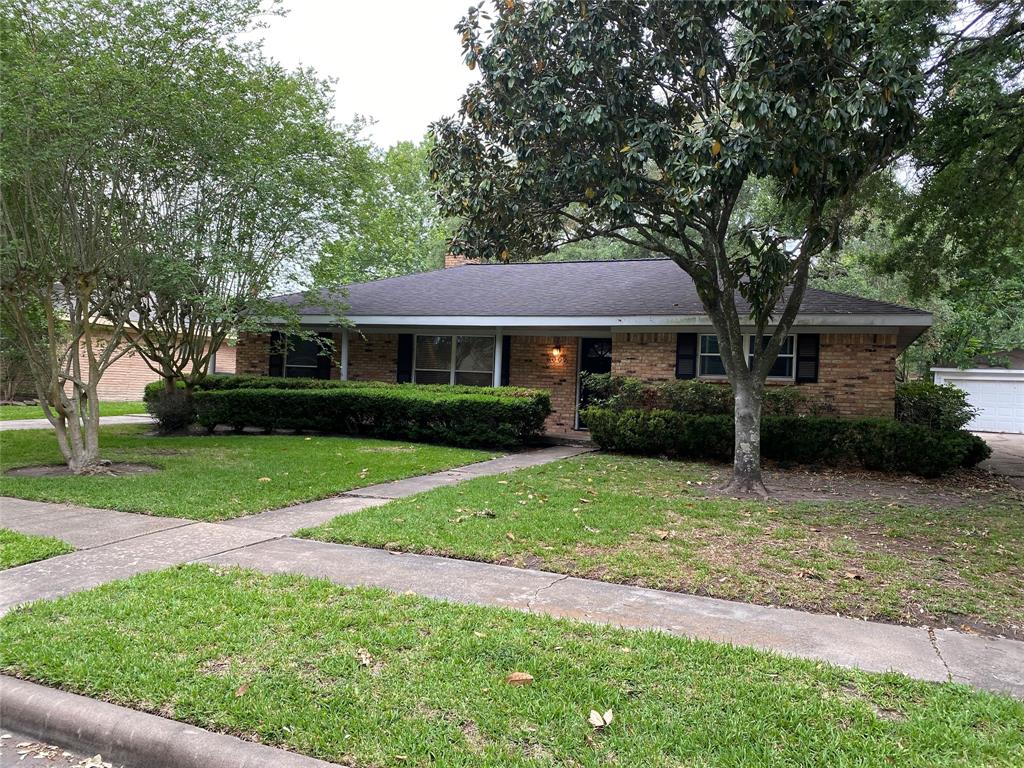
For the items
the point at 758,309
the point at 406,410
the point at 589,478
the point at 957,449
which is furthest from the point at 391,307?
the point at 957,449

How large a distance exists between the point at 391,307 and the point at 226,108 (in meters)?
7.17

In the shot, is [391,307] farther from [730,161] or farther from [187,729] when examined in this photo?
[187,729]

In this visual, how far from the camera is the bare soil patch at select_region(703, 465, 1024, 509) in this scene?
331 inches

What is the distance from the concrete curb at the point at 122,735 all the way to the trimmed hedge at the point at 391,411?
9537 mm

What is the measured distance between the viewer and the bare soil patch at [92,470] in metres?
8.65

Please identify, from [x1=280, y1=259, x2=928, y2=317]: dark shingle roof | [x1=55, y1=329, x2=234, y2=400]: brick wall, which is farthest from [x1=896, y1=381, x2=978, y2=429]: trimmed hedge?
[x1=55, y1=329, x2=234, y2=400]: brick wall

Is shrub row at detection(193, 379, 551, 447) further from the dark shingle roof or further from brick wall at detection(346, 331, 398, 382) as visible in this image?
brick wall at detection(346, 331, 398, 382)

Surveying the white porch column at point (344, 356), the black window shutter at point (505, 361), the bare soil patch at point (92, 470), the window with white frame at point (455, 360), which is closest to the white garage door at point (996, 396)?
the black window shutter at point (505, 361)

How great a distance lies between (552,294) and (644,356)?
9.51 feet

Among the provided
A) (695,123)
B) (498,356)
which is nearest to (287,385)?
(498,356)

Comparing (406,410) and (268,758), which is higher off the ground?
(406,410)

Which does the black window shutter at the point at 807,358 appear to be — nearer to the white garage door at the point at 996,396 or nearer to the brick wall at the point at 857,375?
the brick wall at the point at 857,375

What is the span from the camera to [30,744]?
2.92 m

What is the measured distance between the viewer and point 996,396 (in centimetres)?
2480
